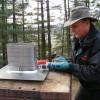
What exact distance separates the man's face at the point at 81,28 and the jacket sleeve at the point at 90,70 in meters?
0.27

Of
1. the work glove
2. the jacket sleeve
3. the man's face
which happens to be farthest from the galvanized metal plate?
the man's face

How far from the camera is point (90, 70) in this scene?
198cm

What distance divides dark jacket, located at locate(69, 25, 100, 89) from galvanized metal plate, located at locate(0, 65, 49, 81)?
26cm

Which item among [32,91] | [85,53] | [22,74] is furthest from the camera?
[85,53]

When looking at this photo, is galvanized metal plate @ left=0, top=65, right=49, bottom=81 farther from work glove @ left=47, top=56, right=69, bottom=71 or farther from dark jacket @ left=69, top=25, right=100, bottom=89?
dark jacket @ left=69, top=25, right=100, bottom=89

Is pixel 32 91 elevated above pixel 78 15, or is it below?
below

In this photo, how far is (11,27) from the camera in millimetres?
15977

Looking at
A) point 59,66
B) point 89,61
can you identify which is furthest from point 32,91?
point 89,61

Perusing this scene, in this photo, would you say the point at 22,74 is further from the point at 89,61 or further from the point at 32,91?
the point at 89,61

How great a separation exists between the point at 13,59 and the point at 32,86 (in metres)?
0.46

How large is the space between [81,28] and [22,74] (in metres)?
0.66

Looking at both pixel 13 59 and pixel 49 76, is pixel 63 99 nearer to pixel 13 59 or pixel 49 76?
pixel 49 76

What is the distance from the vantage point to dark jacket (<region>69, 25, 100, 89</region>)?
199 cm

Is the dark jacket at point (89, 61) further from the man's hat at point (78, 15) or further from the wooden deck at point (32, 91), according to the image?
the wooden deck at point (32, 91)
